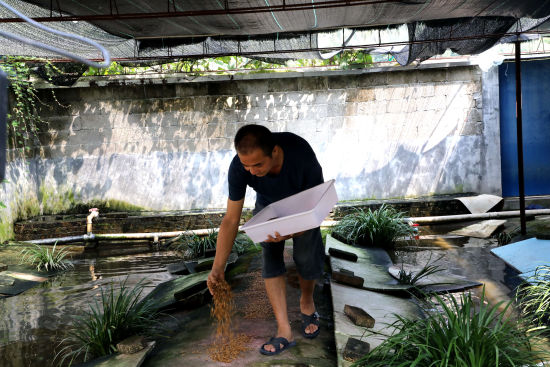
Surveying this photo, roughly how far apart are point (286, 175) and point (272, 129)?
6.43 metres

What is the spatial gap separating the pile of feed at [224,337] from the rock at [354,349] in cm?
76

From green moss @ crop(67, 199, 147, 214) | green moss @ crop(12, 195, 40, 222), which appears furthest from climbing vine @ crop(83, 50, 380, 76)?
green moss @ crop(12, 195, 40, 222)

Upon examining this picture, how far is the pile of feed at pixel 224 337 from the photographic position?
3373mm

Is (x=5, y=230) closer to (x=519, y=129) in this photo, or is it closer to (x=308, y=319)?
(x=308, y=319)

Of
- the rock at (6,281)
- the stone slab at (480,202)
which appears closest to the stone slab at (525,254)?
the stone slab at (480,202)

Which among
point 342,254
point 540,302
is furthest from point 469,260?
point 540,302

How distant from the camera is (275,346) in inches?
132

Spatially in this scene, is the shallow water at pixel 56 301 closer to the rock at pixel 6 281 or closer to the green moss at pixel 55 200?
the rock at pixel 6 281

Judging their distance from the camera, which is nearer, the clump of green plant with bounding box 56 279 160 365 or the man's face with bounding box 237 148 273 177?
the man's face with bounding box 237 148 273 177

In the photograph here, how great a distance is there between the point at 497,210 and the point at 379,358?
691cm

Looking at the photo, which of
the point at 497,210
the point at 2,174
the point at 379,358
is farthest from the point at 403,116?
the point at 2,174

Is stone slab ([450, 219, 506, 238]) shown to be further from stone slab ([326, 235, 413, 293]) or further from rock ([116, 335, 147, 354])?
rock ([116, 335, 147, 354])

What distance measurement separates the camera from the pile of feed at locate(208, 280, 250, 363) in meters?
3.37

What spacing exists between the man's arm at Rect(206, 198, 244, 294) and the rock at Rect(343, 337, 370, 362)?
3.04 ft
